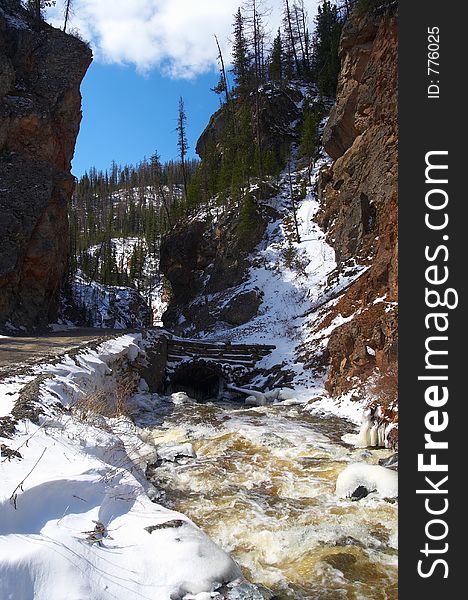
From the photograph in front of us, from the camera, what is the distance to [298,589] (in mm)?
4645

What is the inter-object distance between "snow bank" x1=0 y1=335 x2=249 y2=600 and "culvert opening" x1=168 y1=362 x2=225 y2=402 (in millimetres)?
13633

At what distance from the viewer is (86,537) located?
154 inches

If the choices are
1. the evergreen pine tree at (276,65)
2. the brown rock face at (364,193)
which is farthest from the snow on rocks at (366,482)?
the evergreen pine tree at (276,65)

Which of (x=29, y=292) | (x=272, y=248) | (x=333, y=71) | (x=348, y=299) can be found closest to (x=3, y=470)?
(x=348, y=299)

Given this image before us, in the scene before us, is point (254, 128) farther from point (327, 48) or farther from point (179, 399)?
point (179, 399)

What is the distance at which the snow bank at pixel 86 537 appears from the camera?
3.27m

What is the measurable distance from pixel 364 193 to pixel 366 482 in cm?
1880

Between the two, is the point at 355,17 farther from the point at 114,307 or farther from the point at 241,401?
the point at 114,307

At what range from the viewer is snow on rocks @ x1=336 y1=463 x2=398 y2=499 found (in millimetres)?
6859

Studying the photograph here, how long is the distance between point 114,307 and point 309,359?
30.0 meters

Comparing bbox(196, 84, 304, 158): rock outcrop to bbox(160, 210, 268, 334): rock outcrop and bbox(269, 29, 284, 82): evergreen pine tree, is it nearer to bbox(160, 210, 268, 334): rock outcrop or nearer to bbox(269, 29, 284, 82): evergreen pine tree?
bbox(269, 29, 284, 82): evergreen pine tree

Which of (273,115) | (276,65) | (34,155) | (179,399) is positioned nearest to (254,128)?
(273,115)

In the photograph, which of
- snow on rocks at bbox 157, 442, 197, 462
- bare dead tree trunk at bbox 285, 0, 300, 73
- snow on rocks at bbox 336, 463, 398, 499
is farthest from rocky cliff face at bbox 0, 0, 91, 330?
bare dead tree trunk at bbox 285, 0, 300, 73

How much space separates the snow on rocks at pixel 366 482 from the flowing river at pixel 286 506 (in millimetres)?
161
